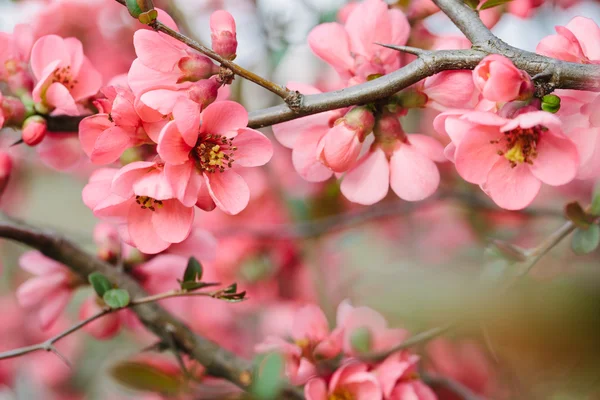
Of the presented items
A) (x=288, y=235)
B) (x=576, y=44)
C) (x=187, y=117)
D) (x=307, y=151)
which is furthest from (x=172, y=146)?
(x=288, y=235)

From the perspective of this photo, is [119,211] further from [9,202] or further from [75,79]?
[9,202]

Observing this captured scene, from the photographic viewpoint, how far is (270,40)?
1362 mm

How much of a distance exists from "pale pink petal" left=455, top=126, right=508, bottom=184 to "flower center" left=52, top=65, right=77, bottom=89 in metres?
0.42

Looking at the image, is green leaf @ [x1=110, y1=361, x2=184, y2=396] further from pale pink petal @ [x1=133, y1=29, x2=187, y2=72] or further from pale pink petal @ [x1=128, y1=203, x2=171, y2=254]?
pale pink petal @ [x1=133, y1=29, x2=187, y2=72]

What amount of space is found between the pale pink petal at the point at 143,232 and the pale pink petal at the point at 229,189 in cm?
7

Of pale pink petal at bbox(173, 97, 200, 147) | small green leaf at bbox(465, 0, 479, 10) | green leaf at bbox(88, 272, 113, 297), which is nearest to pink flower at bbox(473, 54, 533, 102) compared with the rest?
small green leaf at bbox(465, 0, 479, 10)

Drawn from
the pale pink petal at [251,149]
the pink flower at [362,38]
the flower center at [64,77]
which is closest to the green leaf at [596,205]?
the pink flower at [362,38]

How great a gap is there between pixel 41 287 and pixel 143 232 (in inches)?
12.1

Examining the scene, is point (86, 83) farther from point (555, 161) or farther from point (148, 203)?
point (555, 161)

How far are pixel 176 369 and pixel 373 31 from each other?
636 mm

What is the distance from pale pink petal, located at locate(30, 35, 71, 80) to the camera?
0.62 meters

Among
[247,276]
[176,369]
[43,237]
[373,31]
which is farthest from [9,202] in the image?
[373,31]

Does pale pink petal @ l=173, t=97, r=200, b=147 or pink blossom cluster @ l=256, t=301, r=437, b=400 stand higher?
pale pink petal @ l=173, t=97, r=200, b=147

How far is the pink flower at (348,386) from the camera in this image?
620 mm
